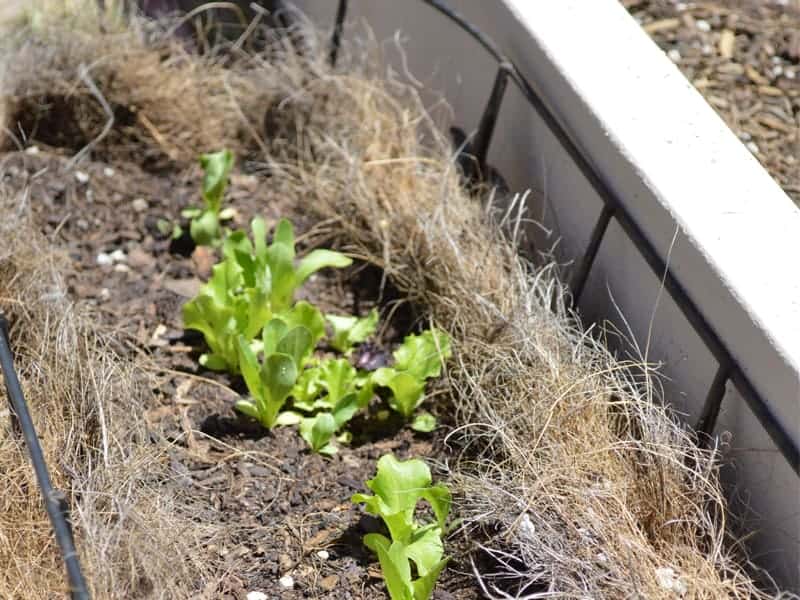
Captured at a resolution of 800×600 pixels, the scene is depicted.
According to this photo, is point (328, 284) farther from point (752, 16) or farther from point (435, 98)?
point (752, 16)

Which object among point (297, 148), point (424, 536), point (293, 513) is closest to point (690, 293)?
point (424, 536)

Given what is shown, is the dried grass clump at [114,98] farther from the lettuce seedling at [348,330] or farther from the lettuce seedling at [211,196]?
the lettuce seedling at [348,330]

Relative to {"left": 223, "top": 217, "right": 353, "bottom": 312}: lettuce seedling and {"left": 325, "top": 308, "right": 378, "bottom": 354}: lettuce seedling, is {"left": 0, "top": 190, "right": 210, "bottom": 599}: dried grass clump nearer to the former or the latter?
{"left": 223, "top": 217, "right": 353, "bottom": 312}: lettuce seedling

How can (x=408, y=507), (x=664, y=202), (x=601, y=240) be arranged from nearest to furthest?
(x=408, y=507), (x=664, y=202), (x=601, y=240)

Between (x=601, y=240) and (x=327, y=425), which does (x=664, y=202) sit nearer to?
(x=601, y=240)

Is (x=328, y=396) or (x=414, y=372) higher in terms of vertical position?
(x=414, y=372)

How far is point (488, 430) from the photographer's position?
2.31 meters

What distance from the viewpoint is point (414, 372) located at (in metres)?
2.47

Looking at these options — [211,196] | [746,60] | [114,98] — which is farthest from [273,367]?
[746,60]

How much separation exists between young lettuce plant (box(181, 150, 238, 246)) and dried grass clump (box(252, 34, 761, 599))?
207 millimetres

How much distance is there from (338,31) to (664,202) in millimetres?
1512

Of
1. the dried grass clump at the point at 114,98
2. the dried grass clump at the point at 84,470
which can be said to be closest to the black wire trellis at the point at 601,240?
Answer: the dried grass clump at the point at 114,98

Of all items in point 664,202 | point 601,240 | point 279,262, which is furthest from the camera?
point 279,262

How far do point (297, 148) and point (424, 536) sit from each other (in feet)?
4.68
